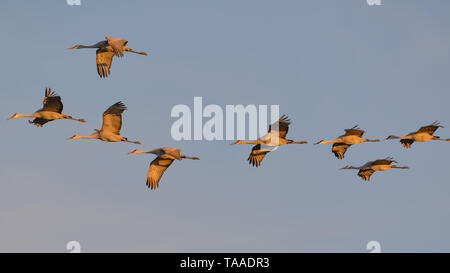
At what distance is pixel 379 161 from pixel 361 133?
189 centimetres

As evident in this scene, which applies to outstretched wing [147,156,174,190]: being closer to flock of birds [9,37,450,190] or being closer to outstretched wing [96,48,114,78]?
flock of birds [9,37,450,190]

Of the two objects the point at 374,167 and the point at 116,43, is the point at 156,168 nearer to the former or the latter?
the point at 116,43

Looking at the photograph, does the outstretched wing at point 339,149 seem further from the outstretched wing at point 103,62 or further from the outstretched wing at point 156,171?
the outstretched wing at point 103,62

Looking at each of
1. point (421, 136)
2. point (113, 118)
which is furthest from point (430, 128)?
point (113, 118)

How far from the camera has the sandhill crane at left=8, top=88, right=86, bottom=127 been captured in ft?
181

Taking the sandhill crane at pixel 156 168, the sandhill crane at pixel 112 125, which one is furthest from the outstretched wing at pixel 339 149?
the sandhill crane at pixel 112 125

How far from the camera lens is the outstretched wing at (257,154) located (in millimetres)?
58719

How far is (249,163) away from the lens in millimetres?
58781

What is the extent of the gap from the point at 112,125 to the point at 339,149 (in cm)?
1349

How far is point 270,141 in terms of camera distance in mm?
57250

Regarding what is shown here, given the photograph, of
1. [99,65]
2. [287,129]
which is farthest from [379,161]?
[99,65]

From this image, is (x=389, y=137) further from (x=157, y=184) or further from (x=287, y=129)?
A: (x=157, y=184)

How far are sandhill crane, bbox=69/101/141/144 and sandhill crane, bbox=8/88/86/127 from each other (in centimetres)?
219

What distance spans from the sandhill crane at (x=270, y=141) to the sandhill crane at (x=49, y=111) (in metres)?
9.55
